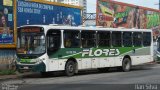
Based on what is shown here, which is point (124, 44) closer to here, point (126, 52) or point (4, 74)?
point (126, 52)

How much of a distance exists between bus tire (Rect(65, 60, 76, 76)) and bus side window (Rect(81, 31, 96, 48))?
135 cm

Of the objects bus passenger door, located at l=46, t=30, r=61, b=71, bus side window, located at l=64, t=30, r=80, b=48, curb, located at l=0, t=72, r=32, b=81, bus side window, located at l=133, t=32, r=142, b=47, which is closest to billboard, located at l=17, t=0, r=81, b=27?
curb, located at l=0, t=72, r=32, b=81

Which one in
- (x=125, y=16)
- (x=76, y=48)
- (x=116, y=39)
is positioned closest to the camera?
(x=76, y=48)

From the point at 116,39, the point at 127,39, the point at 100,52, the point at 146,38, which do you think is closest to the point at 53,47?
the point at 100,52

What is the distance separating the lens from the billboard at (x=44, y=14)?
25625mm

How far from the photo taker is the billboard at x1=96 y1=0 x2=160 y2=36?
36.3 meters

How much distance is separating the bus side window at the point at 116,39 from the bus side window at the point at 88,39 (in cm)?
175

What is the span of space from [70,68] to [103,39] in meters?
3.39

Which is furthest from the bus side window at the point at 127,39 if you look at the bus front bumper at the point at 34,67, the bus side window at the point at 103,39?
the bus front bumper at the point at 34,67

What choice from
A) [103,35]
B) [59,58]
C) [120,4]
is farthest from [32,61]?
[120,4]

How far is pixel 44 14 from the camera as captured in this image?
27719 mm

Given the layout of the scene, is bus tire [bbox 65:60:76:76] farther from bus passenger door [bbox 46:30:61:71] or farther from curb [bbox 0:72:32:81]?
curb [bbox 0:72:32:81]

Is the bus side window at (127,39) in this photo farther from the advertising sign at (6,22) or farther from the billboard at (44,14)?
the advertising sign at (6,22)

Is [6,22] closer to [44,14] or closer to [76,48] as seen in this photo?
[44,14]
